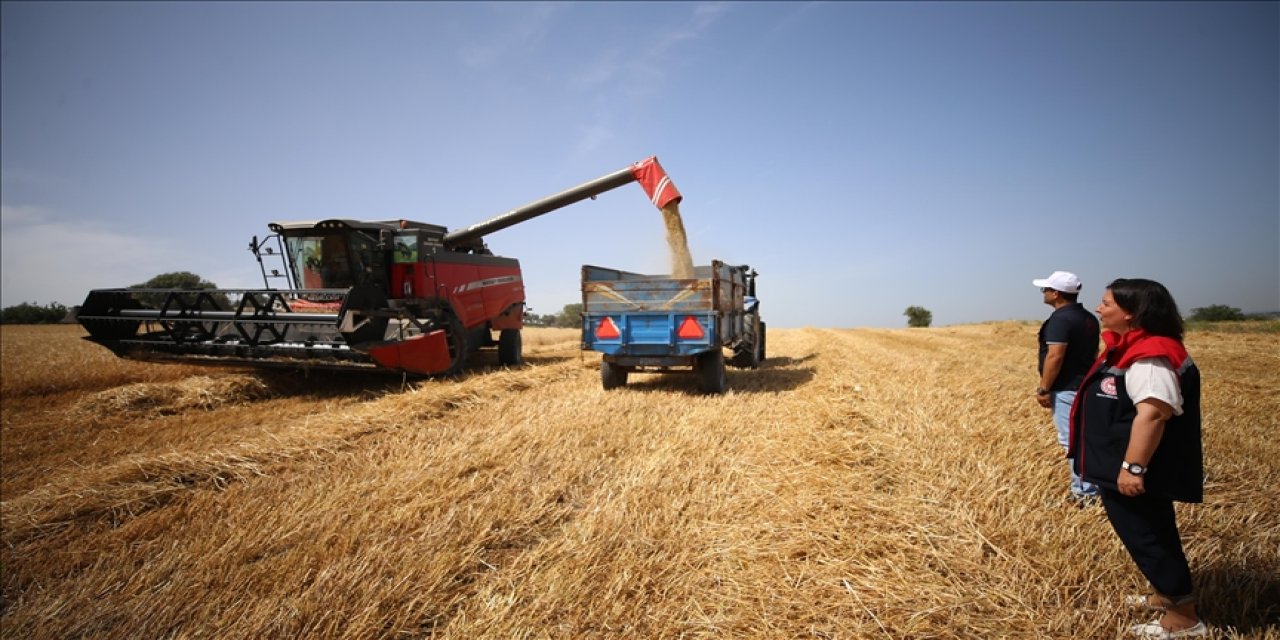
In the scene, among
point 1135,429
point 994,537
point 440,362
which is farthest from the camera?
point 440,362

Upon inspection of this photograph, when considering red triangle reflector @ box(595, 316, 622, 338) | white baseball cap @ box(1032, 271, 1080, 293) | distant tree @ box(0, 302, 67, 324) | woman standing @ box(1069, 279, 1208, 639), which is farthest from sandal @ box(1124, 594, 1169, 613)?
distant tree @ box(0, 302, 67, 324)

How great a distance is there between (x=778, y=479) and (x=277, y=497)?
11.2ft

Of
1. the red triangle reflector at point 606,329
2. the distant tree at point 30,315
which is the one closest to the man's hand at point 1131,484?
the red triangle reflector at point 606,329

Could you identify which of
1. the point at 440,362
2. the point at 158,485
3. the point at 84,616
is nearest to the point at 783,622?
the point at 84,616

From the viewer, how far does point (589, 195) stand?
9172 mm

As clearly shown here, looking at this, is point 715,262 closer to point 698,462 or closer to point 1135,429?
point 698,462

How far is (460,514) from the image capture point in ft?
9.86

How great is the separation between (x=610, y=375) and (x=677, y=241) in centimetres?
261

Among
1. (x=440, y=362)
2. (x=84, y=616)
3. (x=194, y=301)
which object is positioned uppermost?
(x=194, y=301)

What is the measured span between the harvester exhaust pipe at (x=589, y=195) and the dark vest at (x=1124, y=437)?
6678 mm

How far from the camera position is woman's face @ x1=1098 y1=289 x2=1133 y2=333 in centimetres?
208

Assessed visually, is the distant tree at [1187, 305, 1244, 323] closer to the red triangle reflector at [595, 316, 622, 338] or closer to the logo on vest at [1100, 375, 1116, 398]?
the logo on vest at [1100, 375, 1116, 398]

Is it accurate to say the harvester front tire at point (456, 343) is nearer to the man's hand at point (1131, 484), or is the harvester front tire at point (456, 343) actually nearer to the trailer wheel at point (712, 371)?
the trailer wheel at point (712, 371)

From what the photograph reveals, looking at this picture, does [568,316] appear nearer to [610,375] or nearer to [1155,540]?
[610,375]
